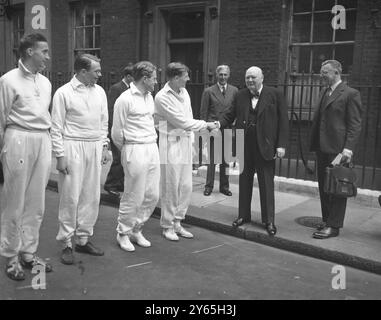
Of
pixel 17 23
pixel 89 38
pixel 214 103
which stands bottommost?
pixel 214 103

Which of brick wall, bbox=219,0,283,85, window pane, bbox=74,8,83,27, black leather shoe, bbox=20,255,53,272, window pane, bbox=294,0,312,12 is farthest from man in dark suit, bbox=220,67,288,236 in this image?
window pane, bbox=74,8,83,27

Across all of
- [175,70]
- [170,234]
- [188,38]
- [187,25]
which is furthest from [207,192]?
[187,25]

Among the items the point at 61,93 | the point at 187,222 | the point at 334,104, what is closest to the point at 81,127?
the point at 61,93

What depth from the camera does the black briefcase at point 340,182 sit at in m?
5.03

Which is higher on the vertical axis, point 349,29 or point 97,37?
Result: point 97,37

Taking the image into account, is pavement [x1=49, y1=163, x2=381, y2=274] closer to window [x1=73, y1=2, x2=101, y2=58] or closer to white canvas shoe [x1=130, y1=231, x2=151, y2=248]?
white canvas shoe [x1=130, y1=231, x2=151, y2=248]

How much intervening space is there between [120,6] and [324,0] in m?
5.11

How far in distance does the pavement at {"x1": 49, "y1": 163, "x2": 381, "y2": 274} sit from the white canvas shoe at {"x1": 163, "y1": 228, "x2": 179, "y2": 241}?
0.69 metres

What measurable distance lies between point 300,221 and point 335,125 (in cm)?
143

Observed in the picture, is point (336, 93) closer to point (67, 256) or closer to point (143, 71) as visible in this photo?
point (143, 71)

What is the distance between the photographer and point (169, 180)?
5246 mm

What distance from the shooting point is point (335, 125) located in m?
5.23

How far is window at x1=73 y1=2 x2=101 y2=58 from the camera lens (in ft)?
39.7

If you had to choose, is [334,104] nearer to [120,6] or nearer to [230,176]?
[230,176]
